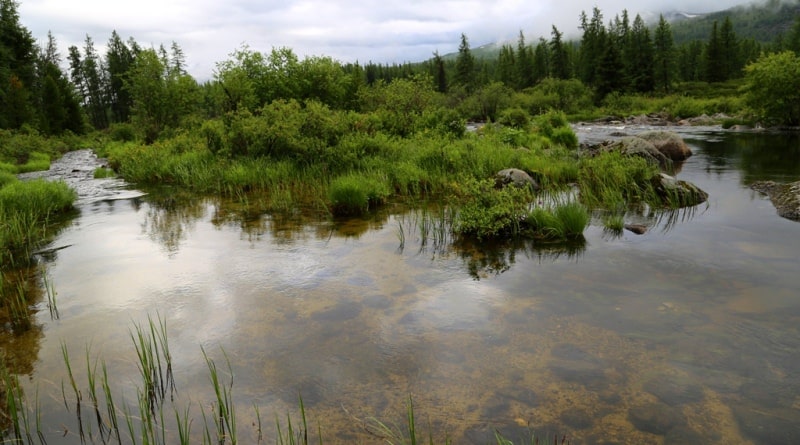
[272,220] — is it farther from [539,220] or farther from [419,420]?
[419,420]

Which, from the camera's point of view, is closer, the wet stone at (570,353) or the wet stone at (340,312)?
the wet stone at (570,353)

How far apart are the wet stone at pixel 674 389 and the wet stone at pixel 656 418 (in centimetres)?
14

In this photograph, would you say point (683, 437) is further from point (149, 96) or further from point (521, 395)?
point (149, 96)

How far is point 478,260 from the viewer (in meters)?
9.24

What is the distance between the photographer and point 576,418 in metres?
4.61

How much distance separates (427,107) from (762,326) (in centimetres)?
1949

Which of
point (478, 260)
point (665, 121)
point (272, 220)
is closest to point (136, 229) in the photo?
point (272, 220)

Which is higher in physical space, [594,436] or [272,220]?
[272,220]

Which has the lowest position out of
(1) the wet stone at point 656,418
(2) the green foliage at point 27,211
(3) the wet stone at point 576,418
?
(1) the wet stone at point 656,418

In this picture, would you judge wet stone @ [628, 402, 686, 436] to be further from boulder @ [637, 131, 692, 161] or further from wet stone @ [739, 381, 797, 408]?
boulder @ [637, 131, 692, 161]

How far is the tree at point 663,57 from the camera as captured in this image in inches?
3022

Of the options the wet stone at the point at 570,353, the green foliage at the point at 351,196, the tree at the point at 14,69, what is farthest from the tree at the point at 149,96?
the wet stone at the point at 570,353

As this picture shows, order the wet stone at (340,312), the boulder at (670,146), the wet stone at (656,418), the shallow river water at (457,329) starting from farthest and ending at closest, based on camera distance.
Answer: the boulder at (670,146), the wet stone at (340,312), the shallow river water at (457,329), the wet stone at (656,418)

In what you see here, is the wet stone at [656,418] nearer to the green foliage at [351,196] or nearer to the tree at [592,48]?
the green foliage at [351,196]
